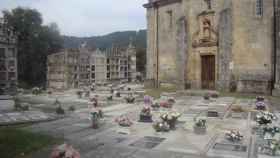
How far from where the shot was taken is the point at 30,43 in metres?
38.0

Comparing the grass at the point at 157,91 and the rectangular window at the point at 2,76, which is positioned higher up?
the rectangular window at the point at 2,76

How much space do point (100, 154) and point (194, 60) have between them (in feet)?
54.3

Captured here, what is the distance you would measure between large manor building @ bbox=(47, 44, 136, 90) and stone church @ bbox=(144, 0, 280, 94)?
8.19m

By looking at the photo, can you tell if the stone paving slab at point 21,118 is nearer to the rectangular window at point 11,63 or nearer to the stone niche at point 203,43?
the stone niche at point 203,43

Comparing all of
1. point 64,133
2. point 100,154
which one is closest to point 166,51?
point 64,133

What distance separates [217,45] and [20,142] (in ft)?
53.4

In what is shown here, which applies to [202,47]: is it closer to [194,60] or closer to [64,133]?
[194,60]

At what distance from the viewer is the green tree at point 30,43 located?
123 feet

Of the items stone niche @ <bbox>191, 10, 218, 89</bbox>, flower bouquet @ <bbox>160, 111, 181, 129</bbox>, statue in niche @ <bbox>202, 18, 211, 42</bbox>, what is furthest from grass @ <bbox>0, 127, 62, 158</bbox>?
statue in niche @ <bbox>202, 18, 211, 42</bbox>

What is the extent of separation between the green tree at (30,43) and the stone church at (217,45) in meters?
20.4

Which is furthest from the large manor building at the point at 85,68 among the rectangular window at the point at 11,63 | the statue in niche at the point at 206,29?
the statue in niche at the point at 206,29

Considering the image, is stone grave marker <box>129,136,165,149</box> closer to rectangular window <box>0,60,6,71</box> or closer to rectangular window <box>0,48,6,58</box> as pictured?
rectangular window <box>0,60,6,71</box>

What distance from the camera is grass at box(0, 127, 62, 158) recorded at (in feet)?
19.8

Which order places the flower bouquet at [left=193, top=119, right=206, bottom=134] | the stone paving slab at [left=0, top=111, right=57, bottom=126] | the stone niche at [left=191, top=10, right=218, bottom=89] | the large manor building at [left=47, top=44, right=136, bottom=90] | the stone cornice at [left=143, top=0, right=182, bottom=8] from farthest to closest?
the large manor building at [left=47, top=44, right=136, bottom=90], the stone cornice at [left=143, top=0, right=182, bottom=8], the stone niche at [left=191, top=10, right=218, bottom=89], the stone paving slab at [left=0, top=111, right=57, bottom=126], the flower bouquet at [left=193, top=119, right=206, bottom=134]
